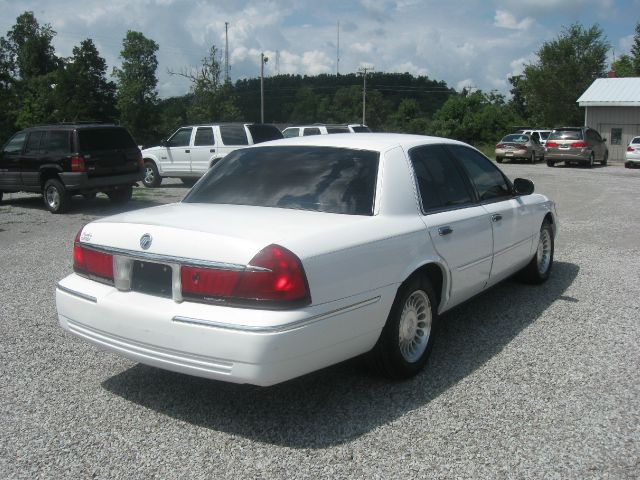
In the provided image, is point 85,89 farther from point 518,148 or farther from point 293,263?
point 293,263

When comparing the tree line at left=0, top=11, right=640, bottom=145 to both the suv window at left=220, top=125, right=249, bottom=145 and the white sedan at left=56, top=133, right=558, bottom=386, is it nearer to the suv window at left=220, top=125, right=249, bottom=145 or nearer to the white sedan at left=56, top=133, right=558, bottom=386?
the suv window at left=220, top=125, right=249, bottom=145

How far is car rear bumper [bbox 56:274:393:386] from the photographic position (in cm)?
321

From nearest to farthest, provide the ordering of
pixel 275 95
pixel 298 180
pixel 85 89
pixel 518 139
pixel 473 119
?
pixel 298 180 → pixel 518 139 → pixel 85 89 → pixel 473 119 → pixel 275 95

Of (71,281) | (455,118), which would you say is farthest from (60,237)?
(455,118)

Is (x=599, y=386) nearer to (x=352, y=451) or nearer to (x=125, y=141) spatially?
(x=352, y=451)

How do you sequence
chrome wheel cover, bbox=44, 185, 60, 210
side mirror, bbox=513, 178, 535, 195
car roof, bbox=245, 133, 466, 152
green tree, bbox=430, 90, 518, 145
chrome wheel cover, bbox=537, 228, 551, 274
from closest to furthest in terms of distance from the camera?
car roof, bbox=245, 133, 466, 152, side mirror, bbox=513, 178, 535, 195, chrome wheel cover, bbox=537, 228, 551, 274, chrome wheel cover, bbox=44, 185, 60, 210, green tree, bbox=430, 90, 518, 145

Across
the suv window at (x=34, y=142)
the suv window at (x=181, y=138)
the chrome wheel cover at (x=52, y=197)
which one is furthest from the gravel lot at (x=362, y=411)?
the suv window at (x=181, y=138)

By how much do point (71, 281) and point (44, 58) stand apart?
7816cm

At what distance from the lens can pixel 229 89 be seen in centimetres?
4038

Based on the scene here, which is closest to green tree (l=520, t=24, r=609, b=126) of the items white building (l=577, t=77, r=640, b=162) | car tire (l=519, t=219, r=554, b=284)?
white building (l=577, t=77, r=640, b=162)

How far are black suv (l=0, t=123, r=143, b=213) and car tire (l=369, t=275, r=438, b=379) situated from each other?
1039 cm

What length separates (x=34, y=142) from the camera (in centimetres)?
1379

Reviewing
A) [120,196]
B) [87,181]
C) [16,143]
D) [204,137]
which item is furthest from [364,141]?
[204,137]

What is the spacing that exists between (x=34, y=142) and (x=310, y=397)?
39.1ft
